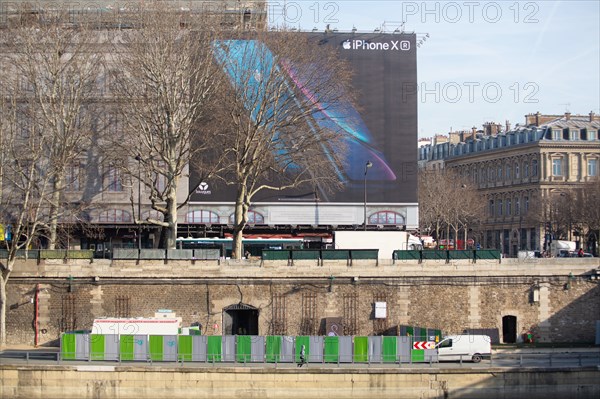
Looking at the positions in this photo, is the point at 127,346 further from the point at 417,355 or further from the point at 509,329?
the point at 509,329

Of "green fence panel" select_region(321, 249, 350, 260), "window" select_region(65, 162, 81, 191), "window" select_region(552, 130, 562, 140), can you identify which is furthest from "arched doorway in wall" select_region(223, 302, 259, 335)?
"window" select_region(552, 130, 562, 140)

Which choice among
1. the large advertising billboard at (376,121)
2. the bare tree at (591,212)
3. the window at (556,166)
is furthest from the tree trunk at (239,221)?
the window at (556,166)

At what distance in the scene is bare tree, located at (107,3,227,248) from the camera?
70.0 metres

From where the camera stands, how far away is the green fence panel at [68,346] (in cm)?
5606

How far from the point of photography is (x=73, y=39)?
77.2 metres

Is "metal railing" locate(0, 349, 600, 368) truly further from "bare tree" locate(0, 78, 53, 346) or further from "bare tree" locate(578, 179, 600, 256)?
"bare tree" locate(578, 179, 600, 256)

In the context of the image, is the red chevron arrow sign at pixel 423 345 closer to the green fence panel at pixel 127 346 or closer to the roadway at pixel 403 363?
the roadway at pixel 403 363

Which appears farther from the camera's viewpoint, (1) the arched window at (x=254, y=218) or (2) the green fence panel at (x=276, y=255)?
(1) the arched window at (x=254, y=218)

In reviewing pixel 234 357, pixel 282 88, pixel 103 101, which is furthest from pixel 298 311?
pixel 103 101

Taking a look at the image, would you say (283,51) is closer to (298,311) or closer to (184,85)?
(184,85)

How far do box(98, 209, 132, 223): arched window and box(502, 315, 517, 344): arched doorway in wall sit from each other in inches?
1408

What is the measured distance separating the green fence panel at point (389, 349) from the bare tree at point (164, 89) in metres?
19.9

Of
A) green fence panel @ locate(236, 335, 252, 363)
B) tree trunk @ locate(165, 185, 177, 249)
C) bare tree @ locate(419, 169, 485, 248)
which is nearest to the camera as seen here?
green fence panel @ locate(236, 335, 252, 363)

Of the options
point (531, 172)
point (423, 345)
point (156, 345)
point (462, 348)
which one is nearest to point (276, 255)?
point (156, 345)
